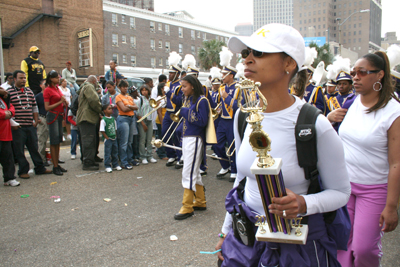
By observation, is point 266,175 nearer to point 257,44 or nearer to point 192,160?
point 257,44

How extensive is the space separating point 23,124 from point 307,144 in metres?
7.16

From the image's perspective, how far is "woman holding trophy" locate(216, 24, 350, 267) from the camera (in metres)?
1.62

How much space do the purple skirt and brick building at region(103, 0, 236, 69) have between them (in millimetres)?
53620

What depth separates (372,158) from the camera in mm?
2619

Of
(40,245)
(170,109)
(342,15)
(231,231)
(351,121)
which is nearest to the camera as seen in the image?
(231,231)

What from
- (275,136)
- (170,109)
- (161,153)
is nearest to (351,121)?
(275,136)

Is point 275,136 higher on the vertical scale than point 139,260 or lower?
higher

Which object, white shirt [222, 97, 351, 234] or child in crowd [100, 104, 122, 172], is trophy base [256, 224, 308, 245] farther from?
child in crowd [100, 104, 122, 172]

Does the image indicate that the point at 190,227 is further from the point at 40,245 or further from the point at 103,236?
the point at 40,245

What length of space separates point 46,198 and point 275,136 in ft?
17.6

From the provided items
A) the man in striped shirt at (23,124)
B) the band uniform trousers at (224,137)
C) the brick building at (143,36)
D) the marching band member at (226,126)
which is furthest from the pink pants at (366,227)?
the brick building at (143,36)

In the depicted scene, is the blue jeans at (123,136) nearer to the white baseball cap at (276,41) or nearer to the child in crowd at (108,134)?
the child in crowd at (108,134)

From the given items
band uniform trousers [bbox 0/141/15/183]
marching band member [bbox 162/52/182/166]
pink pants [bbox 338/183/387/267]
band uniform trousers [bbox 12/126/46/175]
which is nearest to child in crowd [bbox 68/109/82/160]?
band uniform trousers [bbox 12/126/46/175]

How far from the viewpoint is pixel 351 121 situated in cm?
283
